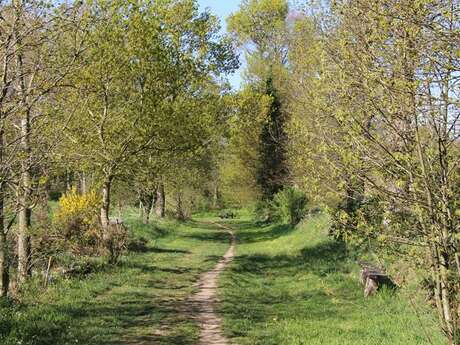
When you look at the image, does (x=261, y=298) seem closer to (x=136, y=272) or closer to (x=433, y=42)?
(x=136, y=272)

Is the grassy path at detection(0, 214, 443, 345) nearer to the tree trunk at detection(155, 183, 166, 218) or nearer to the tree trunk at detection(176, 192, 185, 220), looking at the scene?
the tree trunk at detection(155, 183, 166, 218)

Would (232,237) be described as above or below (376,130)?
below

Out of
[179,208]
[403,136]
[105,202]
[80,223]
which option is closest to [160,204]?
[179,208]

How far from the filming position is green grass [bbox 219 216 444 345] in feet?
32.7

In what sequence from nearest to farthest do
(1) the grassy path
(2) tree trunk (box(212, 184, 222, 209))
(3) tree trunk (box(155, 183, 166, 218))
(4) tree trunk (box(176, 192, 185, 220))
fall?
(1) the grassy path
(3) tree trunk (box(155, 183, 166, 218))
(4) tree trunk (box(176, 192, 185, 220))
(2) tree trunk (box(212, 184, 222, 209))

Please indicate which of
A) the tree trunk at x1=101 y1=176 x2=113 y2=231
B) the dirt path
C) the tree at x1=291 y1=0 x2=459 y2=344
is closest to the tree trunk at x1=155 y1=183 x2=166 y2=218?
the dirt path

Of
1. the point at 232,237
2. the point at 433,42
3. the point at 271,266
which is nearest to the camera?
the point at 433,42

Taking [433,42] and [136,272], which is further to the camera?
[136,272]

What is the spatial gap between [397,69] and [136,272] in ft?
46.0

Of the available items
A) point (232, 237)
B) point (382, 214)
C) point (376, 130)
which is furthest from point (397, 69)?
point (232, 237)

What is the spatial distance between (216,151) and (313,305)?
51.1ft

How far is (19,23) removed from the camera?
8336mm

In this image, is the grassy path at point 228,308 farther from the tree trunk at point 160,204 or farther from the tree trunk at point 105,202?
the tree trunk at point 160,204

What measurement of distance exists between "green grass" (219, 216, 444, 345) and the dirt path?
10.0 inches
